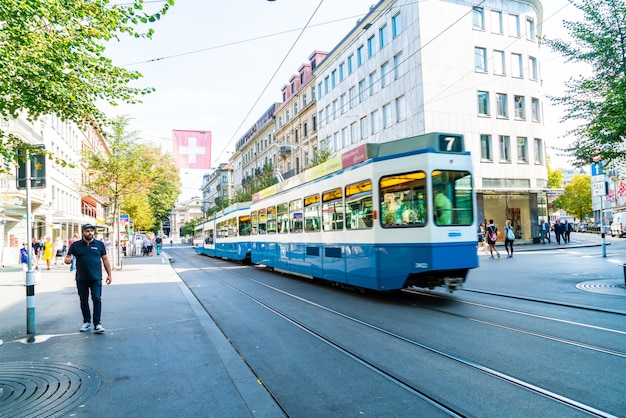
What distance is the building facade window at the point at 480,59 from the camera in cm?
3225

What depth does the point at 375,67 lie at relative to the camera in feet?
115

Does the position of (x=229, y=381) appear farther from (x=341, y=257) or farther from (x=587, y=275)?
(x=587, y=275)

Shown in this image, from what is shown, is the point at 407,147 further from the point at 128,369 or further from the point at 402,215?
the point at 128,369

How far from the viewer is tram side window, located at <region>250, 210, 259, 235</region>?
19.7m

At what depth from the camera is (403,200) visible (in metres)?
9.26

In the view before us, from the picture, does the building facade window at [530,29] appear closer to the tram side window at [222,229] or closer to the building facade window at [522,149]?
the building facade window at [522,149]

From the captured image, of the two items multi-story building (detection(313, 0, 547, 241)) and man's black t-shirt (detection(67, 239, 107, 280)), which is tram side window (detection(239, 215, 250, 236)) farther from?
man's black t-shirt (detection(67, 239, 107, 280))

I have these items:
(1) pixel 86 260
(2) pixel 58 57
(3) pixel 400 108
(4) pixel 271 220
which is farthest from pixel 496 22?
(1) pixel 86 260

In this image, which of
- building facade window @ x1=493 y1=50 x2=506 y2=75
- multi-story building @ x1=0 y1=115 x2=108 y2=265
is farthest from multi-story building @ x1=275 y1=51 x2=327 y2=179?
multi-story building @ x1=0 y1=115 x2=108 y2=265

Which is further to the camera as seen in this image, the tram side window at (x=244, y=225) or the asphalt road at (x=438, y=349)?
the tram side window at (x=244, y=225)

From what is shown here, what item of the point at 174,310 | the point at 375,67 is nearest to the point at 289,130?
the point at 375,67

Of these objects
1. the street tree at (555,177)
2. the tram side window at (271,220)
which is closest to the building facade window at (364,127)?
the tram side window at (271,220)

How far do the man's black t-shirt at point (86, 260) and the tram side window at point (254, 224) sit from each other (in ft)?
39.3

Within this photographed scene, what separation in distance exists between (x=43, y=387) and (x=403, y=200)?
675 centimetres
